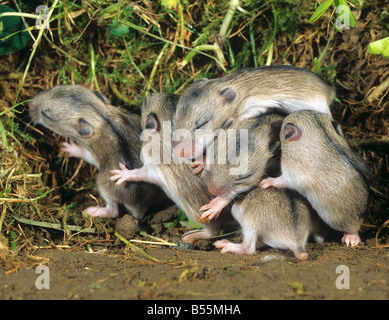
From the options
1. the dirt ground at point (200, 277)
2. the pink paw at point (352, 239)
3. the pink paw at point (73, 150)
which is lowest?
the dirt ground at point (200, 277)

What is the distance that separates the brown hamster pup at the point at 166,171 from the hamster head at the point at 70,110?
645mm

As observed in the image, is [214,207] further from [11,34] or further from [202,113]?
[11,34]

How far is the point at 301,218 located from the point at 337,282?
1.17 meters

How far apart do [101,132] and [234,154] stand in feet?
6.03

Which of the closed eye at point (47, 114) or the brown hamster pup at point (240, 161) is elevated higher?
the closed eye at point (47, 114)

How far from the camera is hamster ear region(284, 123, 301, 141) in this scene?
414 centimetres

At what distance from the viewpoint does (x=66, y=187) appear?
5.73 m

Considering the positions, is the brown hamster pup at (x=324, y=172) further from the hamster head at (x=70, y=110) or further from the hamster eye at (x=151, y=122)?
the hamster head at (x=70, y=110)

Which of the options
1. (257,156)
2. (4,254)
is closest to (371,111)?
(257,156)

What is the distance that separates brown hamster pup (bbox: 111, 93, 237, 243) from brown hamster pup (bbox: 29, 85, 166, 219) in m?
0.23

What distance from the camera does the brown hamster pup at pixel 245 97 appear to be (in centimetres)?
450

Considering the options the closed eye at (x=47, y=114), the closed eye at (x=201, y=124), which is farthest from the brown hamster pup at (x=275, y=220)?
the closed eye at (x=47, y=114)

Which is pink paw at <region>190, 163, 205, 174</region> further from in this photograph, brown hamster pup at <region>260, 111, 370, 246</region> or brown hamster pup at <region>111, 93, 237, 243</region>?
brown hamster pup at <region>260, 111, 370, 246</region>

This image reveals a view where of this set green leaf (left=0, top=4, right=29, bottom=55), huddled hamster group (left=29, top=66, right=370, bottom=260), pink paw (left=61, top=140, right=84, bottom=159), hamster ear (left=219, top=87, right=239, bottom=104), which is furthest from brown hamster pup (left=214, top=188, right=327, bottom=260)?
green leaf (left=0, top=4, right=29, bottom=55)
